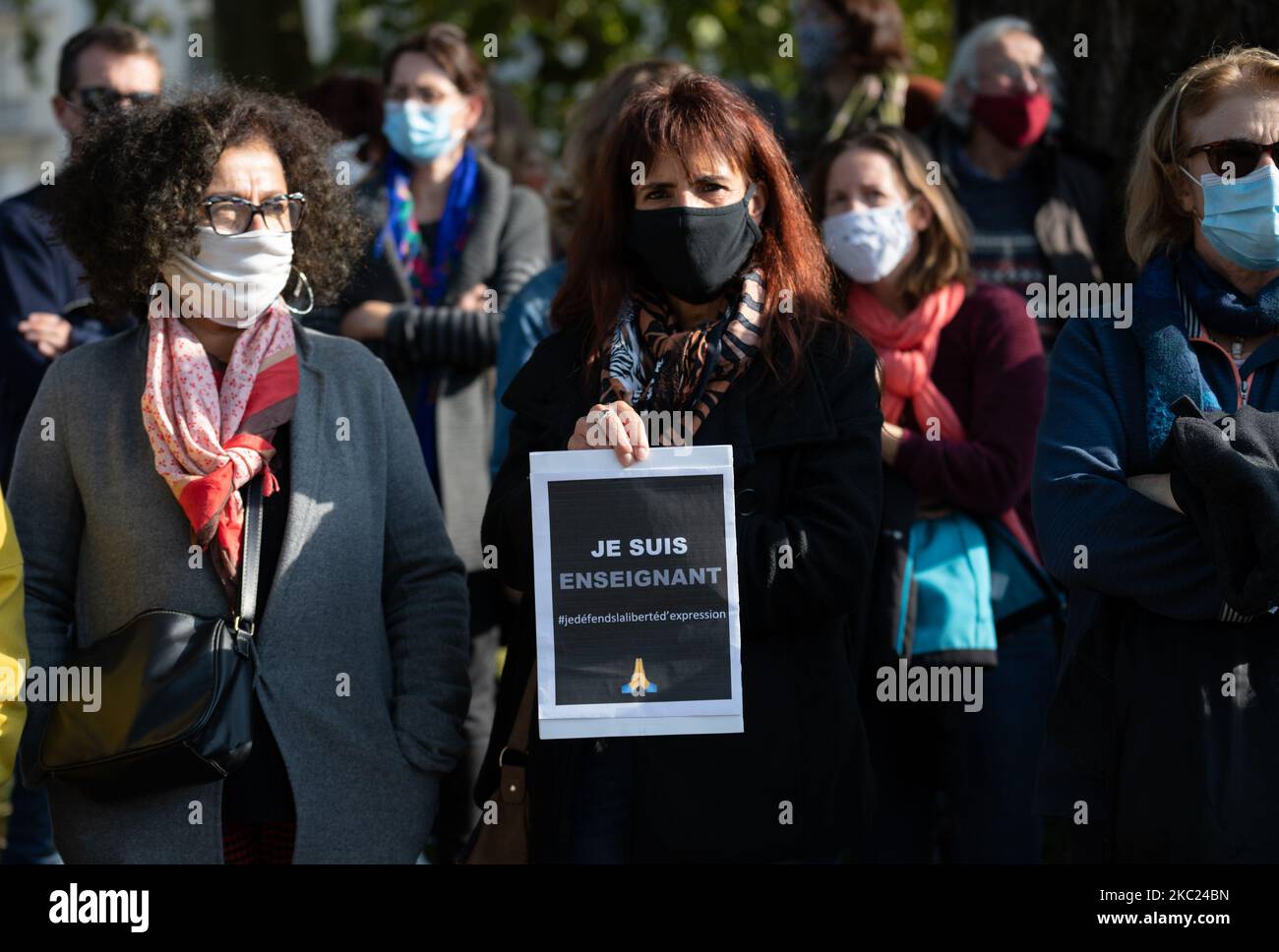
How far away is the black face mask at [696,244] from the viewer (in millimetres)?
3785

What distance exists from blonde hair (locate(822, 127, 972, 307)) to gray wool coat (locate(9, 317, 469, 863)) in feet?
5.66

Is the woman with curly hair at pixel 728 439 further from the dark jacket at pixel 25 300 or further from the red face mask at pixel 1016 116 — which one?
the dark jacket at pixel 25 300

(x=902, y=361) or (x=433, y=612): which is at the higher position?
(x=902, y=361)

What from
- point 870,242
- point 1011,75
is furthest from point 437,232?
point 1011,75

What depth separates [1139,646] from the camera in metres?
3.64

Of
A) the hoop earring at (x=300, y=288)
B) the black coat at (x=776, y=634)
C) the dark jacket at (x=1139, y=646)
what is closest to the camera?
the dark jacket at (x=1139, y=646)

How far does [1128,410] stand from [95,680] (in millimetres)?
2430

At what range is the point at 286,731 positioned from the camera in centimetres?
381

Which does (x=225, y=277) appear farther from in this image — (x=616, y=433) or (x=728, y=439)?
(x=728, y=439)

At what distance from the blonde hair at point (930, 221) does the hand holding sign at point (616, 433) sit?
1.63 metres

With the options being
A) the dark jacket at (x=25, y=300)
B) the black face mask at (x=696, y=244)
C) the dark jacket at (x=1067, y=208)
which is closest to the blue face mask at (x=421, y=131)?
the dark jacket at (x=25, y=300)

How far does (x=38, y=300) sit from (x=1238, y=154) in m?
3.82
